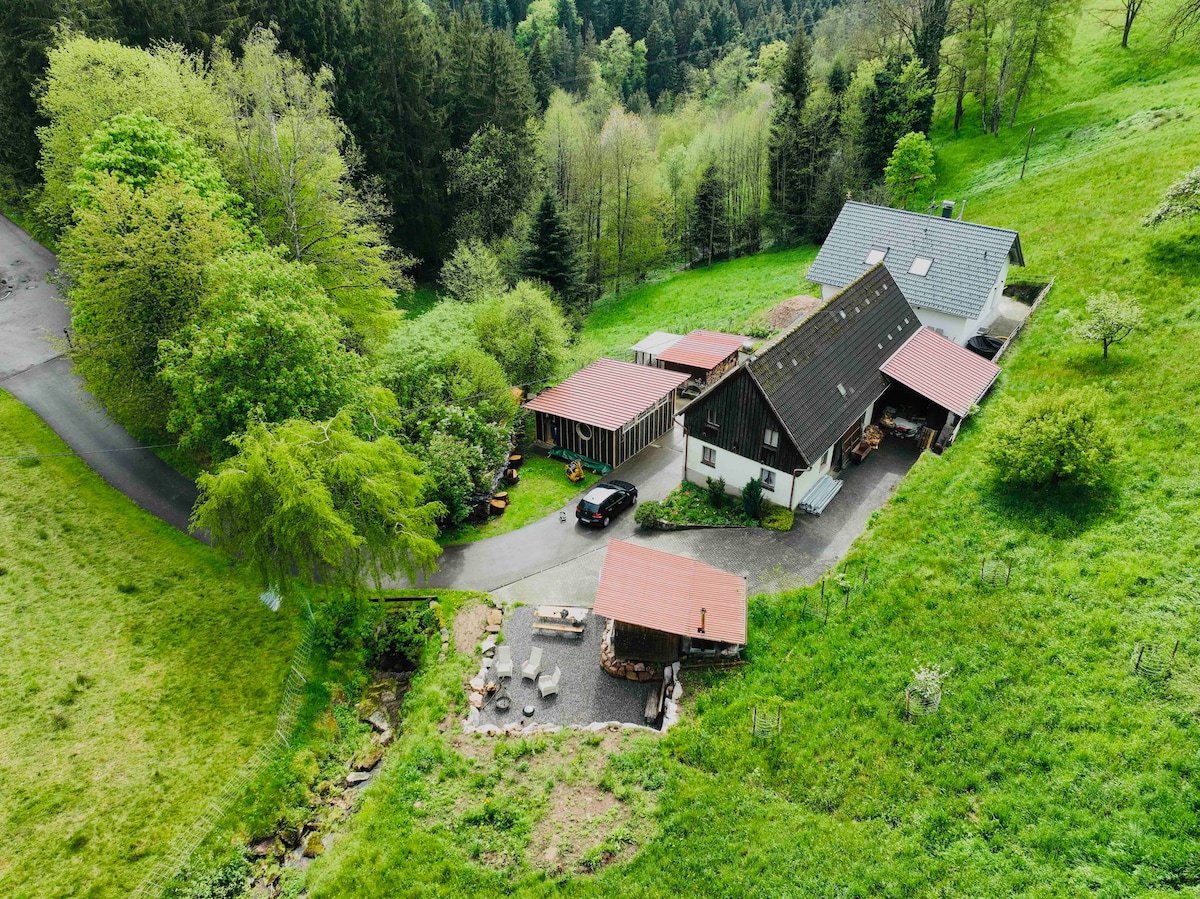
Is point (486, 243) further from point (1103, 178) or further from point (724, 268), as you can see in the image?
point (1103, 178)

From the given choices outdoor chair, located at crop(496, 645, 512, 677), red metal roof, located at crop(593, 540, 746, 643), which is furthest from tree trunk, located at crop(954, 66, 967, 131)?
outdoor chair, located at crop(496, 645, 512, 677)

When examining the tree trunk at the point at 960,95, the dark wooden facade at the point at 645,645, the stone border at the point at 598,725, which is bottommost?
the stone border at the point at 598,725

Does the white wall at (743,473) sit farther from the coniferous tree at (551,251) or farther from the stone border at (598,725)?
Answer: the coniferous tree at (551,251)

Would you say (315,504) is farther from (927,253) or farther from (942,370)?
(927,253)

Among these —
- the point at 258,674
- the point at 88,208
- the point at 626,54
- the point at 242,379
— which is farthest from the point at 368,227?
the point at 626,54

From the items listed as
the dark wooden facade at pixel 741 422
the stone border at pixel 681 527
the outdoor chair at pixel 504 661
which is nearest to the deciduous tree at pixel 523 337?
the dark wooden facade at pixel 741 422

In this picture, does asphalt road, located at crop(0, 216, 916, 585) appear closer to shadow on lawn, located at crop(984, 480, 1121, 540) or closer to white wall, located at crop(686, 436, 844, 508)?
white wall, located at crop(686, 436, 844, 508)
